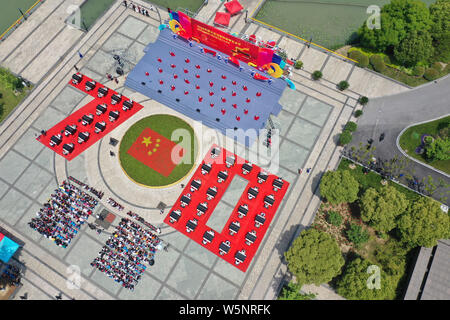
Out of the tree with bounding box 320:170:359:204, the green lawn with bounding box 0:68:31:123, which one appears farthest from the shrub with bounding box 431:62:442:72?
the green lawn with bounding box 0:68:31:123

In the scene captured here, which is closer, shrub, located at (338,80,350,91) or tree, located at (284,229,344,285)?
tree, located at (284,229,344,285)

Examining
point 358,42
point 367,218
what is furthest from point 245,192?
point 358,42

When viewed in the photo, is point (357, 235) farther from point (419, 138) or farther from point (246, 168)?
point (419, 138)

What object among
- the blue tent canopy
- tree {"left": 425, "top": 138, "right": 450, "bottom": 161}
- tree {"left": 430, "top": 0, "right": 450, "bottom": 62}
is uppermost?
tree {"left": 430, "top": 0, "right": 450, "bottom": 62}

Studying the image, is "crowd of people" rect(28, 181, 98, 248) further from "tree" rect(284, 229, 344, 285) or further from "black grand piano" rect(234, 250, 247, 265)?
"tree" rect(284, 229, 344, 285)

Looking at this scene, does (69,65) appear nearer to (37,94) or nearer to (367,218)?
(37,94)
